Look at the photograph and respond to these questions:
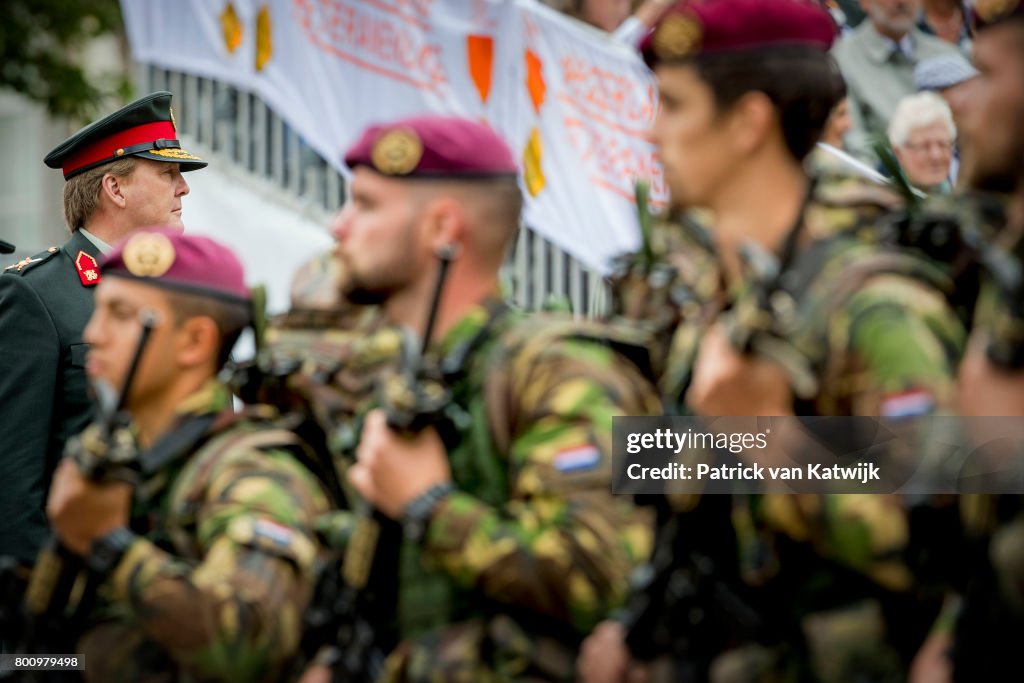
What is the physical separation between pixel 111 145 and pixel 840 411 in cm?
376

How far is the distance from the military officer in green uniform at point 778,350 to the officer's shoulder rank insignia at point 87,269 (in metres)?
2.82

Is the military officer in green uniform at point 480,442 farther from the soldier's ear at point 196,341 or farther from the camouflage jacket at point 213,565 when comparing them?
the soldier's ear at point 196,341

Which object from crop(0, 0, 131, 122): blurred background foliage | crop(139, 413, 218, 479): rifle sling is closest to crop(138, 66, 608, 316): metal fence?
crop(0, 0, 131, 122): blurred background foliage

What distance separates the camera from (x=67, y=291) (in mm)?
6008

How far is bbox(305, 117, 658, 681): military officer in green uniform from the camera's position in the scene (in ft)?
12.0

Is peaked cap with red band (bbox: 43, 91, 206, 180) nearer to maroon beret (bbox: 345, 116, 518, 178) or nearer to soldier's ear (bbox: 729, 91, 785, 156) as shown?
maroon beret (bbox: 345, 116, 518, 178)

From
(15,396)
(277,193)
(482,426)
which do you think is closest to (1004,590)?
(482,426)

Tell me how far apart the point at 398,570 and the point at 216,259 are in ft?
3.44

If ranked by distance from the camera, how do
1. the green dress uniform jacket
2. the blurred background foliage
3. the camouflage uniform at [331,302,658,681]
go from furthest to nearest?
the blurred background foliage → the green dress uniform jacket → the camouflage uniform at [331,302,658,681]

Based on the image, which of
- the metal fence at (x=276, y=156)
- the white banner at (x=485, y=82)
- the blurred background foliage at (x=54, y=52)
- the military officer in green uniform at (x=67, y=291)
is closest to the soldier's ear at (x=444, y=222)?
the military officer in green uniform at (x=67, y=291)

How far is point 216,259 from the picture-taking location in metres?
4.53

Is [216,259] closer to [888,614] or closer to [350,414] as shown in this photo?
[350,414]

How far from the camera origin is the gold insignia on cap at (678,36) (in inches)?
146

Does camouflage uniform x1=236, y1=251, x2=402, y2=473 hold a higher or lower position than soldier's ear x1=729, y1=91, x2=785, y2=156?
lower
